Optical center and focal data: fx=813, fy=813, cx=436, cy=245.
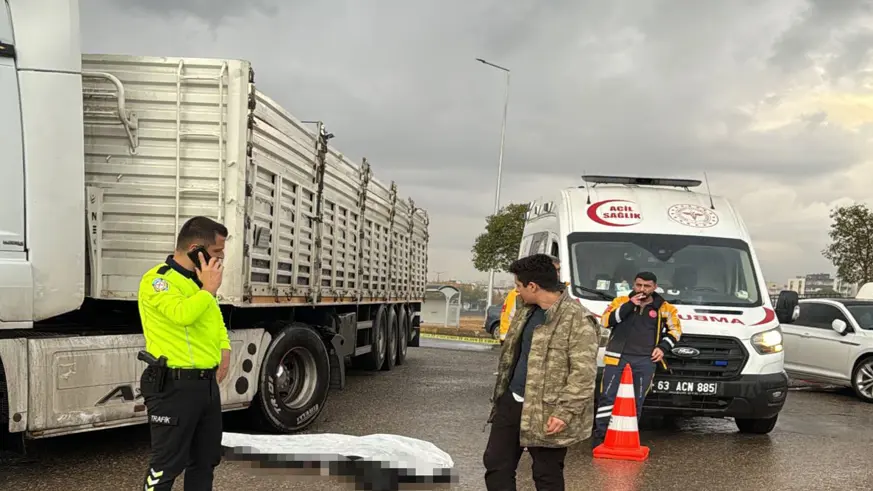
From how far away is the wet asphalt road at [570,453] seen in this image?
5.89m

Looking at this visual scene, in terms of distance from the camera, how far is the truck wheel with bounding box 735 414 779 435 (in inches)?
336

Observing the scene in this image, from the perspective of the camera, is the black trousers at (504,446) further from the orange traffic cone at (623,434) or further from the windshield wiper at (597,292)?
the windshield wiper at (597,292)

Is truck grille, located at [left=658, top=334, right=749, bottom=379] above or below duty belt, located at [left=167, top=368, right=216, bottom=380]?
below

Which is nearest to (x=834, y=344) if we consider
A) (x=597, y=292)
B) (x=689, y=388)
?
(x=689, y=388)

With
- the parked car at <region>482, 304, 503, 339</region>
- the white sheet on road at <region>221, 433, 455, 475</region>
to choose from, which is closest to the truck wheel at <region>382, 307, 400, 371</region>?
the white sheet on road at <region>221, 433, 455, 475</region>

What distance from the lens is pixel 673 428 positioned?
8.95m

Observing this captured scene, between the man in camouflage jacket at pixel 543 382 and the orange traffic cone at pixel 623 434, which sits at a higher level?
the man in camouflage jacket at pixel 543 382

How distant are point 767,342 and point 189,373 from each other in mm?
5991

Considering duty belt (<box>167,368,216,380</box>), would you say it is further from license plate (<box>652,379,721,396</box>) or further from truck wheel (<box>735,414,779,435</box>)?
truck wheel (<box>735,414,779,435</box>)

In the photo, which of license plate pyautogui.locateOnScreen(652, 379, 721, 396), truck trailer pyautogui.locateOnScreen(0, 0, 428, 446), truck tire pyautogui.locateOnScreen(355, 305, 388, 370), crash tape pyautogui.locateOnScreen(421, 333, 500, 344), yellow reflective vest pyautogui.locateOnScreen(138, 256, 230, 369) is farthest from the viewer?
crash tape pyautogui.locateOnScreen(421, 333, 500, 344)

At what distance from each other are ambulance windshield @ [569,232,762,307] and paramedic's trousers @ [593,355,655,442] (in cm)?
95

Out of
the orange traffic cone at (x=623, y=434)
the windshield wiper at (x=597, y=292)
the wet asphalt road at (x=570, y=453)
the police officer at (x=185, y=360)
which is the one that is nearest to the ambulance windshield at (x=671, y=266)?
the windshield wiper at (x=597, y=292)

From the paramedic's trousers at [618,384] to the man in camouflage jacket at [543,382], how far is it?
3141 mm

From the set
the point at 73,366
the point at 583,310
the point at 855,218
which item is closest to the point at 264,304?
the point at 73,366
